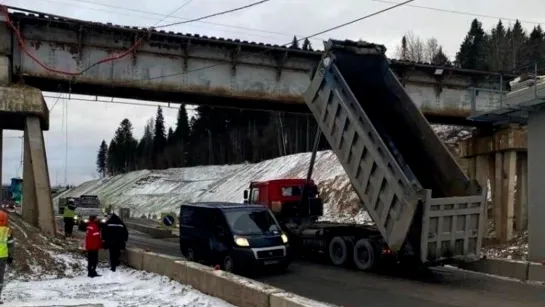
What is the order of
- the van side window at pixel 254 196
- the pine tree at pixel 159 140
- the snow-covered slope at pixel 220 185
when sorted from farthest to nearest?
1. the pine tree at pixel 159 140
2. the snow-covered slope at pixel 220 185
3. the van side window at pixel 254 196

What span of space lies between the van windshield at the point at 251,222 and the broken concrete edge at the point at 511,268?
4983 mm

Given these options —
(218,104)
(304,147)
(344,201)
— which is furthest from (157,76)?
(304,147)

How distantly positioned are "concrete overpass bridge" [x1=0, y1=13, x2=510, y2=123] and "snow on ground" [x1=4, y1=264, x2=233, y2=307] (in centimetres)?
978

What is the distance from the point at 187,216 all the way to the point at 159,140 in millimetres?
115045

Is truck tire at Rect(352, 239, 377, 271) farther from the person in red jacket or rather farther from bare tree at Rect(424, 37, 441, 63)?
bare tree at Rect(424, 37, 441, 63)

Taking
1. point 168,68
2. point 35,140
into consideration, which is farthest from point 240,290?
point 168,68

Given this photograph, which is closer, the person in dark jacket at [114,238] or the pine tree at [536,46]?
the person in dark jacket at [114,238]

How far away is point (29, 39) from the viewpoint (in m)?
21.1

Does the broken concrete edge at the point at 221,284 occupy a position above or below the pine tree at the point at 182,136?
below

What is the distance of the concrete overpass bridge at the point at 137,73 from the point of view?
802 inches

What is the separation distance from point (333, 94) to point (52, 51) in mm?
11085

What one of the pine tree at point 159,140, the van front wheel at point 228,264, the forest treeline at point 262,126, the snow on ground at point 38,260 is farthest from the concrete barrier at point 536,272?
the pine tree at point 159,140

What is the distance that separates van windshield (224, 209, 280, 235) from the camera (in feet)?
49.2

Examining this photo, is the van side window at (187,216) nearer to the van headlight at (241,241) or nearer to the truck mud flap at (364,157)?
the van headlight at (241,241)
